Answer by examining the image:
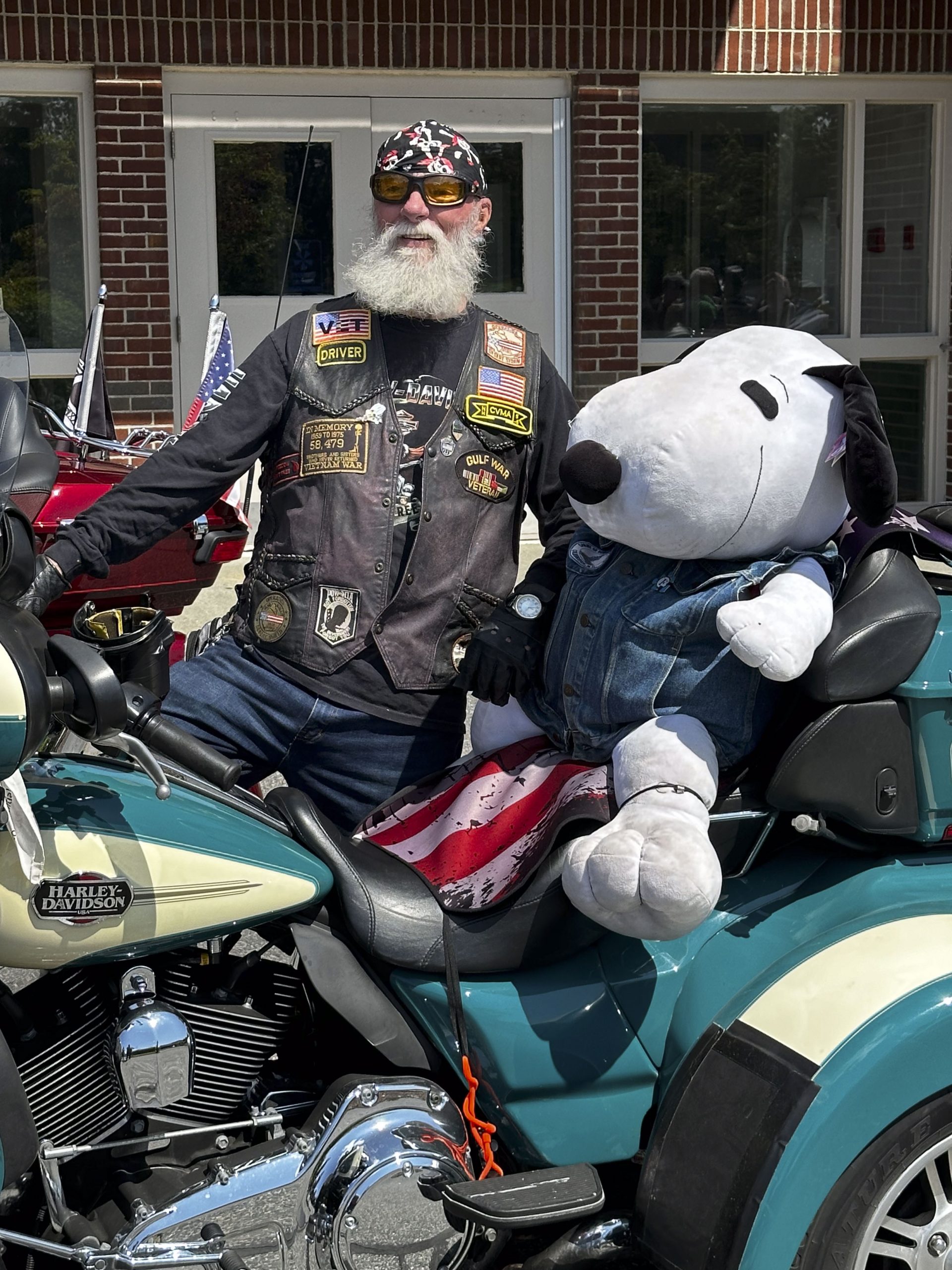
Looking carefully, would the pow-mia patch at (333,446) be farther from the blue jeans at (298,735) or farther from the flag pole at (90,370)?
the flag pole at (90,370)

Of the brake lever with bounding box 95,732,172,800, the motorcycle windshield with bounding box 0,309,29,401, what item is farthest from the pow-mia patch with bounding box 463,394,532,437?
the brake lever with bounding box 95,732,172,800

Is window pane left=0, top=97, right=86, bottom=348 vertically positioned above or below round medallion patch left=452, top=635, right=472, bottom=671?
above

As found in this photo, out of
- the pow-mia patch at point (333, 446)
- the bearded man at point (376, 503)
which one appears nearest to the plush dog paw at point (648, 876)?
the bearded man at point (376, 503)

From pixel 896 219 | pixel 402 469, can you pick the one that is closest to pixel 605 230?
pixel 896 219

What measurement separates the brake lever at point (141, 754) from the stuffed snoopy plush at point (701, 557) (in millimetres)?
600

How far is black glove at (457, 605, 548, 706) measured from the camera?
2551 millimetres

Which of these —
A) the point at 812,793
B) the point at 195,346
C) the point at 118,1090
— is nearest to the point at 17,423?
the point at 118,1090

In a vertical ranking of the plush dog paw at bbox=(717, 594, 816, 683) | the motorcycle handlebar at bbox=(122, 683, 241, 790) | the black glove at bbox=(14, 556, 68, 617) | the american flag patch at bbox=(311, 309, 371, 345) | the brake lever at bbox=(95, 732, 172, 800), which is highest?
the american flag patch at bbox=(311, 309, 371, 345)

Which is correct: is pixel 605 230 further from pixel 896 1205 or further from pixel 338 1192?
pixel 338 1192

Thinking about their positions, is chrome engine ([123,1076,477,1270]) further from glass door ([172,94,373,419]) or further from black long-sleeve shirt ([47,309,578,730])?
glass door ([172,94,373,419])

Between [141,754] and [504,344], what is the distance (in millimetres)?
1393

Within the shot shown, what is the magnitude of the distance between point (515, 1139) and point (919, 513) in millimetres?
1251

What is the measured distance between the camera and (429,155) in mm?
2904

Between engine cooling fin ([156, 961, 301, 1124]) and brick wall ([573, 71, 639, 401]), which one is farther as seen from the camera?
brick wall ([573, 71, 639, 401])
